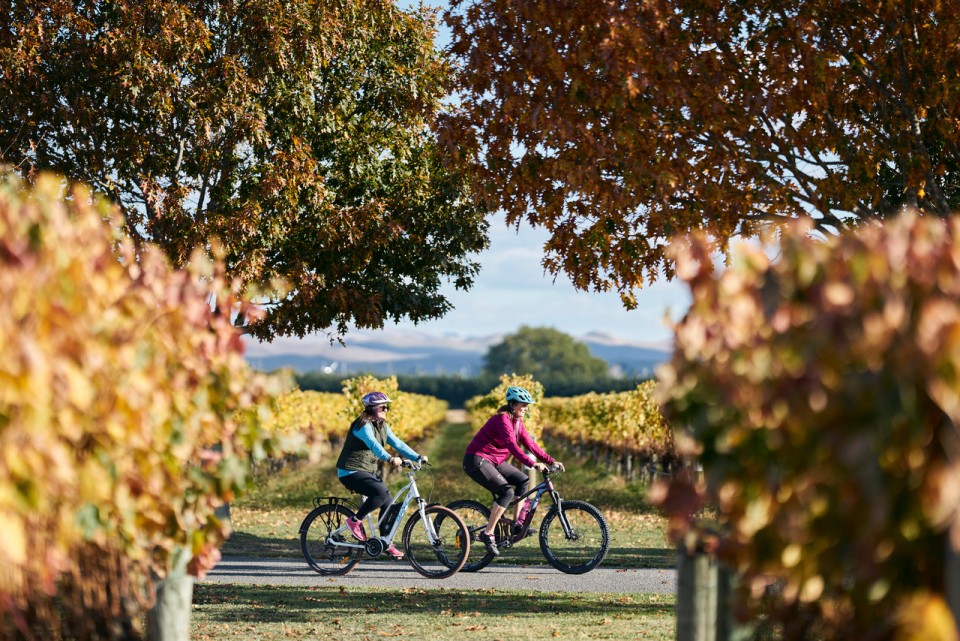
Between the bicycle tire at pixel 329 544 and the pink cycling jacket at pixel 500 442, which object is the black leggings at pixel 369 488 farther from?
the pink cycling jacket at pixel 500 442

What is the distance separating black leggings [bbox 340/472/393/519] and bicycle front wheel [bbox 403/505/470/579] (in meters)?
0.38

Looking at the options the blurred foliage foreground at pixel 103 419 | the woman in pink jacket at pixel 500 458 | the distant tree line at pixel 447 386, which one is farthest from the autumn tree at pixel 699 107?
the distant tree line at pixel 447 386

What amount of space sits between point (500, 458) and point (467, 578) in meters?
1.32

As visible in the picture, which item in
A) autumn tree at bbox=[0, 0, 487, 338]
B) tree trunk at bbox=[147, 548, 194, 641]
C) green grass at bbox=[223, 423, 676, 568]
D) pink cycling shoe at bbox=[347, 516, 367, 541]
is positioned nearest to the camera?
tree trunk at bbox=[147, 548, 194, 641]

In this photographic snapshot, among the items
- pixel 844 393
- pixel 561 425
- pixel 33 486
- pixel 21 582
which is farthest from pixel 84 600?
pixel 561 425

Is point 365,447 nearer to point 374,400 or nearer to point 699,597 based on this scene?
point 374,400

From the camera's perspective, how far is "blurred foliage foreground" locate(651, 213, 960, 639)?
278cm

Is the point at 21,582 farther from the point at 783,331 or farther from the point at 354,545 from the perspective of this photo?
the point at 354,545

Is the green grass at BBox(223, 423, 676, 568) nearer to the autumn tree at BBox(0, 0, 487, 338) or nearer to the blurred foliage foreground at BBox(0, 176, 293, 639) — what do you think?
→ the blurred foliage foreground at BBox(0, 176, 293, 639)

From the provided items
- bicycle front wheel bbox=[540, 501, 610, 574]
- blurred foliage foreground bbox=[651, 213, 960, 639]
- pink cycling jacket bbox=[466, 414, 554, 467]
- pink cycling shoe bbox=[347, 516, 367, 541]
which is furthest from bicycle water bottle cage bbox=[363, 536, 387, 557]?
blurred foliage foreground bbox=[651, 213, 960, 639]

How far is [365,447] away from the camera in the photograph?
10.5 meters

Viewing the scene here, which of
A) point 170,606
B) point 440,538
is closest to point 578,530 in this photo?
point 440,538

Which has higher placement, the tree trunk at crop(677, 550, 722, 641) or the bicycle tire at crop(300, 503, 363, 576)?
the tree trunk at crop(677, 550, 722, 641)

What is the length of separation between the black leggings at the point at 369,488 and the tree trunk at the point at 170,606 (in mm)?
5587
